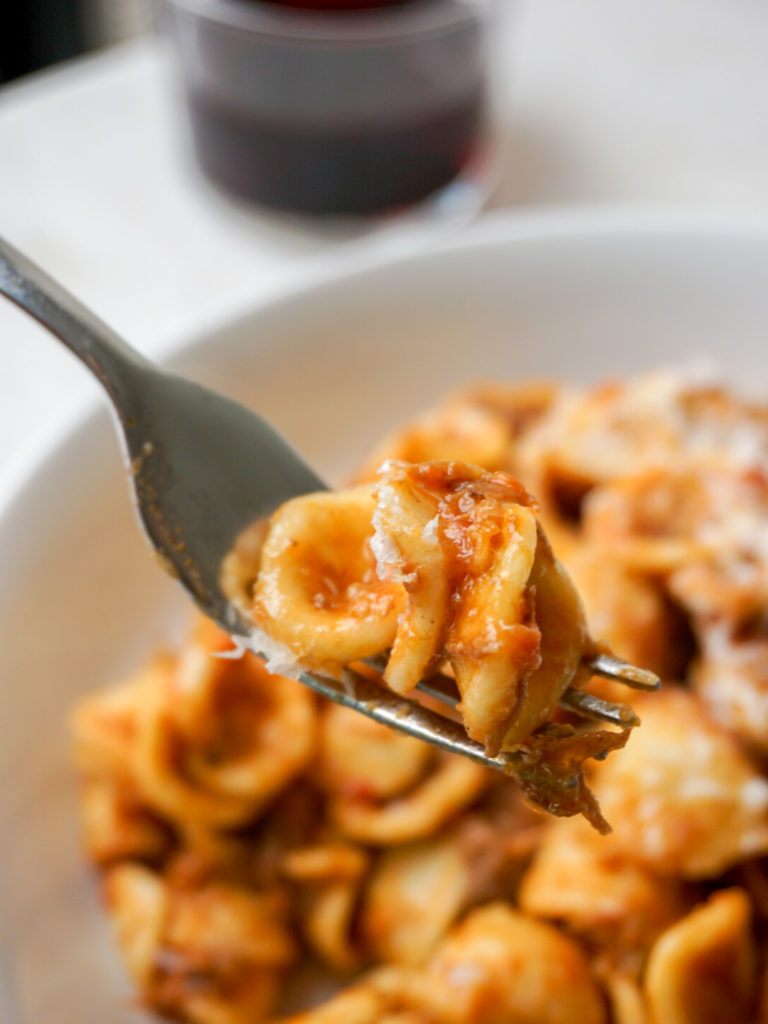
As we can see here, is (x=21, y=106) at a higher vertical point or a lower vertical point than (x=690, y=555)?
higher

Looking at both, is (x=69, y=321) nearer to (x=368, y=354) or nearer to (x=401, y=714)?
(x=401, y=714)

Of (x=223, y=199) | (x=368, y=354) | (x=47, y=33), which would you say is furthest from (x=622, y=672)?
(x=47, y=33)

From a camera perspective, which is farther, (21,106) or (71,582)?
(21,106)

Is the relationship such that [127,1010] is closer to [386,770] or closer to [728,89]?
[386,770]

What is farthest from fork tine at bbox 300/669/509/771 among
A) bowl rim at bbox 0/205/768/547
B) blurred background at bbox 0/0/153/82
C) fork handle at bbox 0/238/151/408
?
blurred background at bbox 0/0/153/82

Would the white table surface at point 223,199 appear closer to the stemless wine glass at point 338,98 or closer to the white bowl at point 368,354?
the stemless wine glass at point 338,98

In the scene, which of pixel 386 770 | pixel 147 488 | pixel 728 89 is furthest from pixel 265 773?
pixel 728 89

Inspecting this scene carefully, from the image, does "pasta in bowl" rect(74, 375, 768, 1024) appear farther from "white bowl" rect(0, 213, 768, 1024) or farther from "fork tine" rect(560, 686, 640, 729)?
"fork tine" rect(560, 686, 640, 729)
